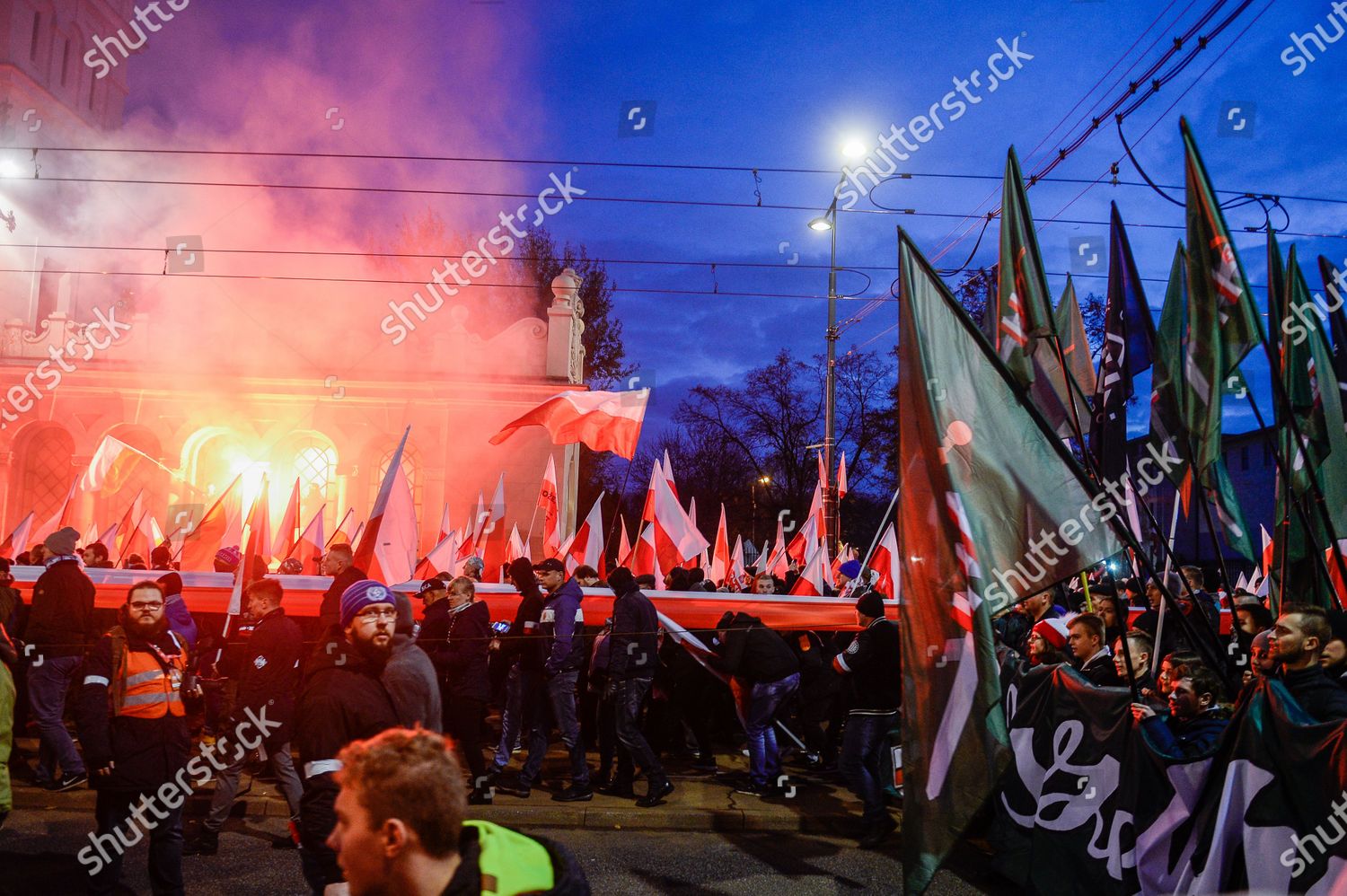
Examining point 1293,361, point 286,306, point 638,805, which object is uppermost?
point 286,306

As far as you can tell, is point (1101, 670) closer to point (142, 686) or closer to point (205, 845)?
point (142, 686)

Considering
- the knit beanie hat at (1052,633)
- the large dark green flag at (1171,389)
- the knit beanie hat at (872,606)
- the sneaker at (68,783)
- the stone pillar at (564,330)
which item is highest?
the stone pillar at (564,330)

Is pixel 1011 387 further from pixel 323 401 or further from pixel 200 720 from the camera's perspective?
pixel 323 401

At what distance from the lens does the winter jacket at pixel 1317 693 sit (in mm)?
4629

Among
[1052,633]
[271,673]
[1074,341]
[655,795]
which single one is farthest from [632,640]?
[1074,341]

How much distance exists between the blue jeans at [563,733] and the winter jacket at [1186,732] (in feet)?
15.2

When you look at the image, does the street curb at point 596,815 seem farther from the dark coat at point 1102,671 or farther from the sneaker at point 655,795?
the dark coat at point 1102,671

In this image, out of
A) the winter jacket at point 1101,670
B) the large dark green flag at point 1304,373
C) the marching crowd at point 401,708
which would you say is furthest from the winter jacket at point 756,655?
the large dark green flag at point 1304,373

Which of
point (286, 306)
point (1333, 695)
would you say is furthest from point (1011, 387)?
point (286, 306)

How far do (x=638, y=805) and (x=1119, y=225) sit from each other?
6001mm

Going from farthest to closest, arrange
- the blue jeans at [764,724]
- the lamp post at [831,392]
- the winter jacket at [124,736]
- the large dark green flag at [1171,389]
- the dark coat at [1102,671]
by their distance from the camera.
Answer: the lamp post at [831,392]
the blue jeans at [764,724]
the dark coat at [1102,671]
the large dark green flag at [1171,389]
the winter jacket at [124,736]

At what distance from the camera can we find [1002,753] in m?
3.83

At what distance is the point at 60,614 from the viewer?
26.6ft

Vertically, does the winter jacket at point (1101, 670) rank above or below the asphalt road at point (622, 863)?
above
